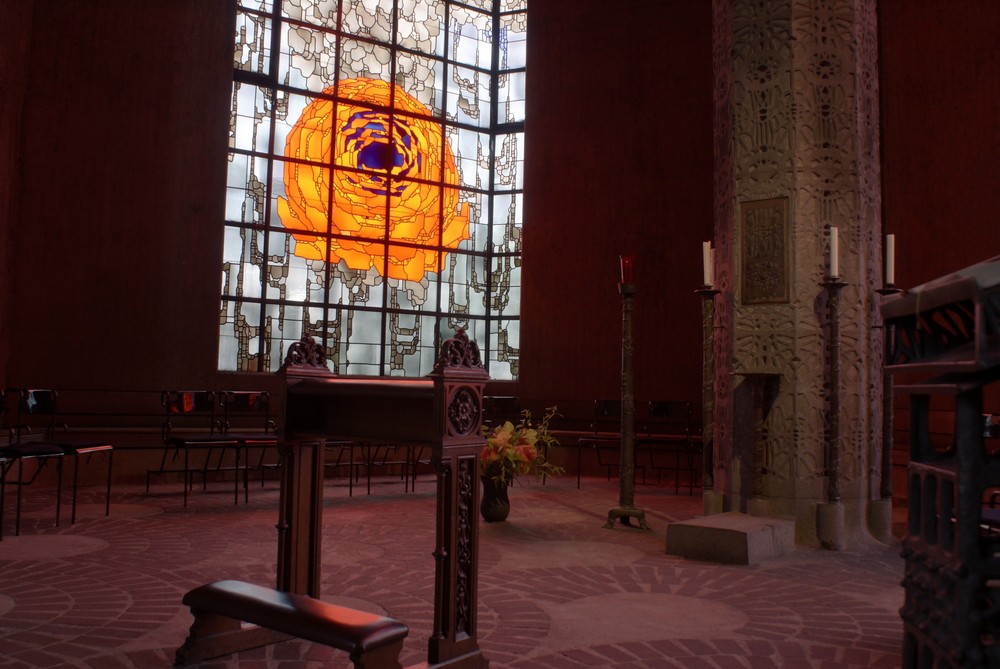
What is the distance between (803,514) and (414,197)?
694cm

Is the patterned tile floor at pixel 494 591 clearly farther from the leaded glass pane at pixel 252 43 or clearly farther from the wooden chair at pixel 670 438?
the leaded glass pane at pixel 252 43

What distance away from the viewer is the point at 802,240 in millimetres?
5859

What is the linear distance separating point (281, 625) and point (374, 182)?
8.53 metres

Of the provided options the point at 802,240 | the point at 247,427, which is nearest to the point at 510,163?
the point at 247,427

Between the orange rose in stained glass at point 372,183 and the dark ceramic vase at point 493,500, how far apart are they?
4839mm

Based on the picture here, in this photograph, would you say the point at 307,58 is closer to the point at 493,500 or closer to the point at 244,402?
the point at 244,402

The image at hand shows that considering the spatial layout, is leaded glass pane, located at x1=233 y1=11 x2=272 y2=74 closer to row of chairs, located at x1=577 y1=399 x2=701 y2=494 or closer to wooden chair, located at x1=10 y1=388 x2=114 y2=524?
wooden chair, located at x1=10 y1=388 x2=114 y2=524

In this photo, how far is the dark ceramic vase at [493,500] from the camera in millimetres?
6453

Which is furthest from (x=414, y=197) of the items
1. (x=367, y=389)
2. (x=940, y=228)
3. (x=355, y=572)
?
(x=367, y=389)

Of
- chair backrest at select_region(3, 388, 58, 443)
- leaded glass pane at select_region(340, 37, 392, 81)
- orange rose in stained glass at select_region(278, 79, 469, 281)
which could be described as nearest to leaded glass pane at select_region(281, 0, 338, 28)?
leaded glass pane at select_region(340, 37, 392, 81)

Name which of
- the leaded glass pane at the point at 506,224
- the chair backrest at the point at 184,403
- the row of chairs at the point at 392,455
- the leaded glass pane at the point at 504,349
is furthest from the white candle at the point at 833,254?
the leaded glass pane at the point at 506,224

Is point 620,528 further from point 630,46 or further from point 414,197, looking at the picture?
point 630,46

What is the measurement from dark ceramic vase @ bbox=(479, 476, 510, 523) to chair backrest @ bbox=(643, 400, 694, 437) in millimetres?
3037

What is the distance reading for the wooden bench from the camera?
2.54 m
